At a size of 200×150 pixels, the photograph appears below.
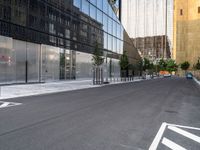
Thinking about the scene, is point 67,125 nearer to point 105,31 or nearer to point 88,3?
point 88,3

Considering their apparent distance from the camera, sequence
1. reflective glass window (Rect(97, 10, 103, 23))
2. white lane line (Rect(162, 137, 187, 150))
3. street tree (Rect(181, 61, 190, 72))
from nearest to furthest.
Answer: white lane line (Rect(162, 137, 187, 150)) < reflective glass window (Rect(97, 10, 103, 23)) < street tree (Rect(181, 61, 190, 72))

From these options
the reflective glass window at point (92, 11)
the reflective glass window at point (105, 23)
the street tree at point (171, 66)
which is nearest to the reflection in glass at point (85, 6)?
the reflective glass window at point (92, 11)

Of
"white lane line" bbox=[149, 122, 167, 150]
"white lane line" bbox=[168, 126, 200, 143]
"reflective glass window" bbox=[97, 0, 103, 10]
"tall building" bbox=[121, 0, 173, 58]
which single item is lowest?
"white lane line" bbox=[168, 126, 200, 143]

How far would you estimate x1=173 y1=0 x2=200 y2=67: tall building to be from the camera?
382 feet

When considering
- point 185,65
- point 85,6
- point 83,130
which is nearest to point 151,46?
point 185,65

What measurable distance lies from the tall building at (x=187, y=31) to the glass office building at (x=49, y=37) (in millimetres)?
75359

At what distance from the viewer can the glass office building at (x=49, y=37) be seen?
26.5 m

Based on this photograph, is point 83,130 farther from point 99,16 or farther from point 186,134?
point 99,16

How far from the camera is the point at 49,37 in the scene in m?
33.2

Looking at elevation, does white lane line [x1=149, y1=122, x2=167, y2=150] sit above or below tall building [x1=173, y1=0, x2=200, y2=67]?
below

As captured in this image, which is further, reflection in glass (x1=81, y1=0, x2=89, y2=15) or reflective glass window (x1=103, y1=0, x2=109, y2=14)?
reflective glass window (x1=103, y1=0, x2=109, y2=14)

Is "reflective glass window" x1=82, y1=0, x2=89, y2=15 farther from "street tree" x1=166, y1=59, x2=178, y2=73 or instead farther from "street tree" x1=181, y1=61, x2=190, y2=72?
"street tree" x1=166, y1=59, x2=178, y2=73

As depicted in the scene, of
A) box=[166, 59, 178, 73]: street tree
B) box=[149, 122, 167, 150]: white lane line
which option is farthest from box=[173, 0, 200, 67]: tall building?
box=[149, 122, 167, 150]: white lane line

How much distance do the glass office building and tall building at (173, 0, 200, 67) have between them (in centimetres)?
7536
